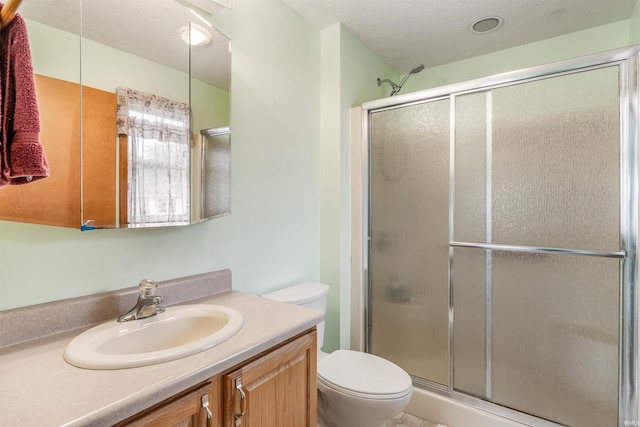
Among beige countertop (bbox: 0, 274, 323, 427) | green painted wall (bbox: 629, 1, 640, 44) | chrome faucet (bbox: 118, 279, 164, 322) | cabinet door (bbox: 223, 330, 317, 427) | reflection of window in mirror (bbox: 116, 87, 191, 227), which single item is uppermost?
green painted wall (bbox: 629, 1, 640, 44)

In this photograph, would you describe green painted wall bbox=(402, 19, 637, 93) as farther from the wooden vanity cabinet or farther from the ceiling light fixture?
the wooden vanity cabinet

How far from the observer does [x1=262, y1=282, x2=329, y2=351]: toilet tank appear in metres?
1.57

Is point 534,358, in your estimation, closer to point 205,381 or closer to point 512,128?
point 512,128

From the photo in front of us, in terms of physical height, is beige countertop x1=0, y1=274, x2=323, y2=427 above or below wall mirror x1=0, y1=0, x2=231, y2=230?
below

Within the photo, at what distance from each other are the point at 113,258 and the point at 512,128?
1940 millimetres

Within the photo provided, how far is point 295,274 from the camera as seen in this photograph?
187 cm

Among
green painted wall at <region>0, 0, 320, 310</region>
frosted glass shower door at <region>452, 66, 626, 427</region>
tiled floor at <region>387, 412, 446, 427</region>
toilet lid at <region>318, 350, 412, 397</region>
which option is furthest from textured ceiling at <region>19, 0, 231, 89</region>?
tiled floor at <region>387, 412, 446, 427</region>

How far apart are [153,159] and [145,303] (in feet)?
1.69

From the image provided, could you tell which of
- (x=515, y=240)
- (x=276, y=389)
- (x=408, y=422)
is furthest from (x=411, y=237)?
(x=276, y=389)

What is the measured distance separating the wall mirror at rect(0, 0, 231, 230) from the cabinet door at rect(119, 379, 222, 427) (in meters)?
0.62

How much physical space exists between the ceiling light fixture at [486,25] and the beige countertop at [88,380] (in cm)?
222

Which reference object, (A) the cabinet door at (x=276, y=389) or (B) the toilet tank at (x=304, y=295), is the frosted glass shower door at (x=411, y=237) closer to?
(B) the toilet tank at (x=304, y=295)

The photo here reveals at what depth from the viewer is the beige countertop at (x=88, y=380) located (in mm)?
580

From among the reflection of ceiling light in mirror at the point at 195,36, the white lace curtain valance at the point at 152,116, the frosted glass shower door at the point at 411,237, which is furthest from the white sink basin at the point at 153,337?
the frosted glass shower door at the point at 411,237
